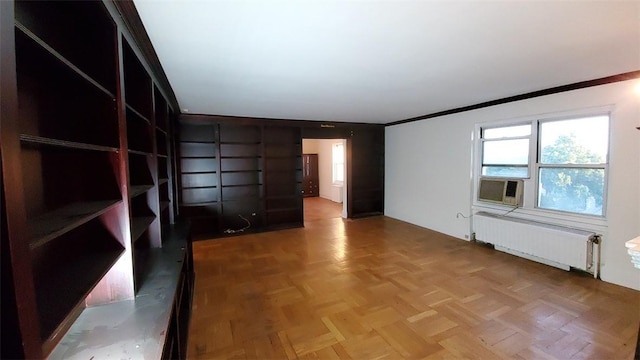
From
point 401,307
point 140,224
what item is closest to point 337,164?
point 401,307

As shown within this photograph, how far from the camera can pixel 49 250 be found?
1175 mm

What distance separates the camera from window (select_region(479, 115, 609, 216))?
10.7 feet

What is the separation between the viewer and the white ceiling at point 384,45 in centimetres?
162

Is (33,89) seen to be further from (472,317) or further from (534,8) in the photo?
(472,317)

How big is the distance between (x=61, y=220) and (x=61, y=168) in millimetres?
400

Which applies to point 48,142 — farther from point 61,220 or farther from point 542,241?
point 542,241

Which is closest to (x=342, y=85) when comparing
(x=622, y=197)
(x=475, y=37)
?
(x=475, y=37)

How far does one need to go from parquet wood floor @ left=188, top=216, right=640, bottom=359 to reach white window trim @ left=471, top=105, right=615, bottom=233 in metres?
0.68

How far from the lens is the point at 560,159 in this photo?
11.7 ft

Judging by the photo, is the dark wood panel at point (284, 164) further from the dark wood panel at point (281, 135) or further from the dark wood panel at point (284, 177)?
the dark wood panel at point (281, 135)

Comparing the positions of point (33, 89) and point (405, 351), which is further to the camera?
point (405, 351)

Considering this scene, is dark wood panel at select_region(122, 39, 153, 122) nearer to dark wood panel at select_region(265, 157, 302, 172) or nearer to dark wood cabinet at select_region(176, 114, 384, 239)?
dark wood cabinet at select_region(176, 114, 384, 239)

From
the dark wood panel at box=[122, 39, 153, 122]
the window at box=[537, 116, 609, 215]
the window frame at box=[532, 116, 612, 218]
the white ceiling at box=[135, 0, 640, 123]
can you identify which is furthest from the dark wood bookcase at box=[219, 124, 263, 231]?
the window at box=[537, 116, 609, 215]

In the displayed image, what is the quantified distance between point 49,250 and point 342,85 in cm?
284
